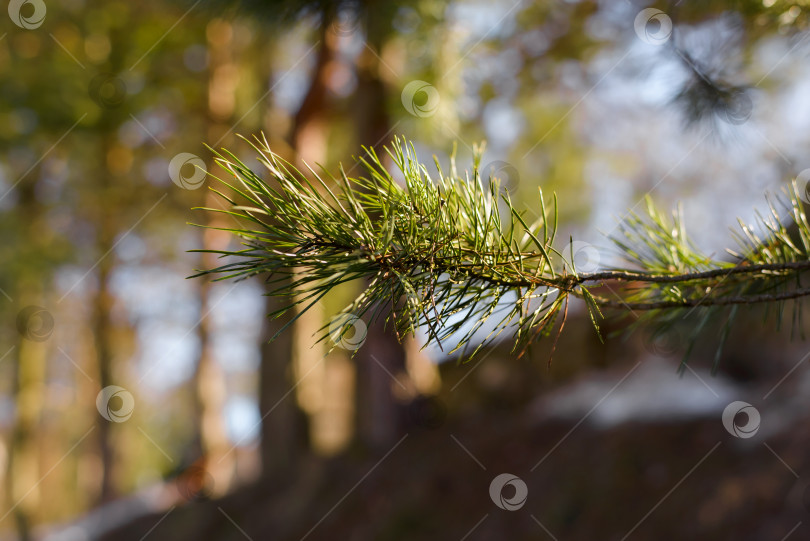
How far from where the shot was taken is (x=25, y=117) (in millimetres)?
8180

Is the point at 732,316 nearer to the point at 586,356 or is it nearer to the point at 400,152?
the point at 400,152

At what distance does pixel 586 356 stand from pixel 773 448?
118 inches
